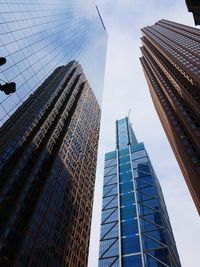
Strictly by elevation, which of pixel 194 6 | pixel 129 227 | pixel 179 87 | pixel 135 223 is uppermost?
pixel 179 87

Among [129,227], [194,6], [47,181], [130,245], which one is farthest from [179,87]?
[129,227]

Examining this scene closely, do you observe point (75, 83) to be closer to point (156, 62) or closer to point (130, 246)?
point (156, 62)

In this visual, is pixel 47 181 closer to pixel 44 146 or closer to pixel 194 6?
pixel 44 146

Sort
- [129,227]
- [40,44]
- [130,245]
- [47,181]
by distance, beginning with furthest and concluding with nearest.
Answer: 1. [129,227]
2. [130,245]
3. [40,44]
4. [47,181]

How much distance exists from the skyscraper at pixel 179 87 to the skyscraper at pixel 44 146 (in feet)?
100

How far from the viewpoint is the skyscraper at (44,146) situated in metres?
60.1

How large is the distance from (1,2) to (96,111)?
3177 inches

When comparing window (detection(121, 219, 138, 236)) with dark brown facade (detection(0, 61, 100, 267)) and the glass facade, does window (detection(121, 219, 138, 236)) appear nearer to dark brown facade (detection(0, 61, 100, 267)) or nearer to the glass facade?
dark brown facade (detection(0, 61, 100, 267))

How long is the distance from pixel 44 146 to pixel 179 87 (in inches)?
1845

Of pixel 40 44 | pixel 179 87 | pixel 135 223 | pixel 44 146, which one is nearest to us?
pixel 44 146

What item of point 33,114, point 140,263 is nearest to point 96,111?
point 33,114

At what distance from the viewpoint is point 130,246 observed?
140 m

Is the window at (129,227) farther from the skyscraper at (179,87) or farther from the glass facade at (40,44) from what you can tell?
the glass facade at (40,44)

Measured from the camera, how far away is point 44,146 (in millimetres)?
82938
